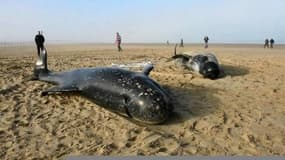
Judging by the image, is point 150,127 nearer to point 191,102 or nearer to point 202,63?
point 191,102

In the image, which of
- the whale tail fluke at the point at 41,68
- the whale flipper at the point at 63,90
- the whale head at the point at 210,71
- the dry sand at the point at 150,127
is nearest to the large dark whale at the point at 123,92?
the whale flipper at the point at 63,90

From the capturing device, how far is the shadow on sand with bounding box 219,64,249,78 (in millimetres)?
14078

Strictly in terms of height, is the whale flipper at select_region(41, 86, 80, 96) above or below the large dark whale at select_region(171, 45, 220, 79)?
below

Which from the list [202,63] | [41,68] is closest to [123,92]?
[41,68]

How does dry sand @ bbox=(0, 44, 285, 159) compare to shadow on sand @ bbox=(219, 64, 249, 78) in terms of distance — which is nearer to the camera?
dry sand @ bbox=(0, 44, 285, 159)

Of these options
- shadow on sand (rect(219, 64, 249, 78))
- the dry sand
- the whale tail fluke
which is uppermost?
the whale tail fluke

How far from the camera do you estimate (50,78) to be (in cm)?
1178

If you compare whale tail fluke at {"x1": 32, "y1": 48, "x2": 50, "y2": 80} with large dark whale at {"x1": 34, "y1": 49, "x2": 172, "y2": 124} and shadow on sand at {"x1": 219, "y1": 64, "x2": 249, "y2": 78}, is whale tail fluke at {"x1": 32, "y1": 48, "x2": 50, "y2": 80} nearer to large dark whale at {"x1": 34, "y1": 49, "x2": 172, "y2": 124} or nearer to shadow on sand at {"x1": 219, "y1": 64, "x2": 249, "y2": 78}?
large dark whale at {"x1": 34, "y1": 49, "x2": 172, "y2": 124}

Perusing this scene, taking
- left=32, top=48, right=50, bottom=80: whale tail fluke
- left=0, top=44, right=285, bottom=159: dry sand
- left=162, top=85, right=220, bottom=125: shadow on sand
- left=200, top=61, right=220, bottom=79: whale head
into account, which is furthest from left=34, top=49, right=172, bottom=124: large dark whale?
left=200, top=61, right=220, bottom=79: whale head

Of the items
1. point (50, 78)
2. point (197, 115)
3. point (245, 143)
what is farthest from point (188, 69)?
point (245, 143)

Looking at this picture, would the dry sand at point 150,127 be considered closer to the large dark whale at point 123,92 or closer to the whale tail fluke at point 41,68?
the large dark whale at point 123,92

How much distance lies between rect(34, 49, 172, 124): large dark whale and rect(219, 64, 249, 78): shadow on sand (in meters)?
4.59

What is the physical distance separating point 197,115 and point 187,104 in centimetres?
83

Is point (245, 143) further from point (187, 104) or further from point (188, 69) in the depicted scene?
point (188, 69)
